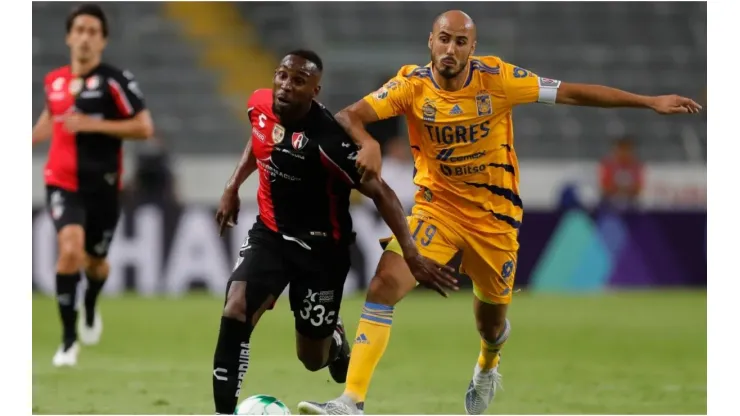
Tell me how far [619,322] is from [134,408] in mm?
8002

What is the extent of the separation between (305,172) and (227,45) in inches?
615

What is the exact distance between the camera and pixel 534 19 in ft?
72.6

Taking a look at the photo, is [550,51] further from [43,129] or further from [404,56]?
[43,129]

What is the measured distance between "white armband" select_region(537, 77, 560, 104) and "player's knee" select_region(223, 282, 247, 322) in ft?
6.95

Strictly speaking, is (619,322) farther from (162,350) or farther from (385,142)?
(385,142)

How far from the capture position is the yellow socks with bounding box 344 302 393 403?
254 inches

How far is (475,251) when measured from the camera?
23.9ft

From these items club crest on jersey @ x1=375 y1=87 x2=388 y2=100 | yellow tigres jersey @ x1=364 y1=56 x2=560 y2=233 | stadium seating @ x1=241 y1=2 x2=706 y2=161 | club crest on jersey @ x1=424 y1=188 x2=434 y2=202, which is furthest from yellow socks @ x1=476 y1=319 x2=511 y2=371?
stadium seating @ x1=241 y1=2 x2=706 y2=161

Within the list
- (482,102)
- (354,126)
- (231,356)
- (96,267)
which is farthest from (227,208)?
(96,267)

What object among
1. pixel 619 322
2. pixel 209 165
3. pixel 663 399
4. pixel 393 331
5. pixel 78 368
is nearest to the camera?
pixel 663 399

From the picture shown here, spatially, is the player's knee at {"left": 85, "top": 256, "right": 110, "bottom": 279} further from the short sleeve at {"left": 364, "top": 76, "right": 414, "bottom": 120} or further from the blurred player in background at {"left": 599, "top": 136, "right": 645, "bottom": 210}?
the blurred player in background at {"left": 599, "top": 136, "right": 645, "bottom": 210}

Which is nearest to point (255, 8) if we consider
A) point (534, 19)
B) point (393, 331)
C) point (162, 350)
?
point (534, 19)

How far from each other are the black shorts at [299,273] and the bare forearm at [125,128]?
341 cm

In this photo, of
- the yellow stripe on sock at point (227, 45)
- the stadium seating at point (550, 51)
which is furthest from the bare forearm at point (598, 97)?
the yellow stripe on sock at point (227, 45)
